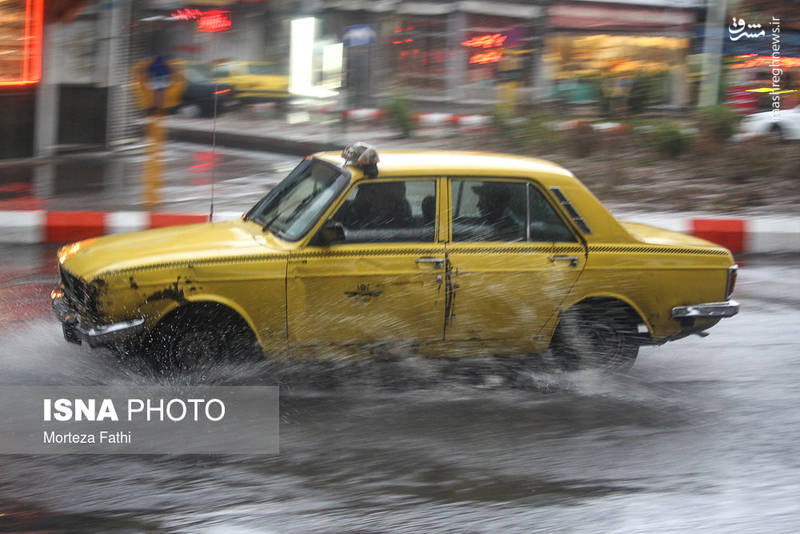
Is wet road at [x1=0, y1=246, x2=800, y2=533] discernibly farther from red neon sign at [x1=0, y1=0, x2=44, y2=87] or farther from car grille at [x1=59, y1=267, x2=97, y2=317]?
red neon sign at [x1=0, y1=0, x2=44, y2=87]

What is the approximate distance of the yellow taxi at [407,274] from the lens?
5.47m

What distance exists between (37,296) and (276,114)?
56.4ft

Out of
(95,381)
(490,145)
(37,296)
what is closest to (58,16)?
(490,145)

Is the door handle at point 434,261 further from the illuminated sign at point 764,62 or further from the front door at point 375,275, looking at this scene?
the illuminated sign at point 764,62

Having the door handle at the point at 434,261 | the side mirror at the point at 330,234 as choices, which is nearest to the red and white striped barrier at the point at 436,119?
the door handle at the point at 434,261

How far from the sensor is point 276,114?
24.7 metres

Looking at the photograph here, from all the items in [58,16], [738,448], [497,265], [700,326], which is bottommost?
[738,448]

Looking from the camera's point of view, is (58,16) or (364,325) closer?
(364,325)

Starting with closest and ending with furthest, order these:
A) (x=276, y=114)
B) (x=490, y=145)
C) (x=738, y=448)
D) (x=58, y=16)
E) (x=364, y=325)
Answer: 1. (x=738, y=448)
2. (x=364, y=325)
3. (x=58, y=16)
4. (x=490, y=145)
5. (x=276, y=114)

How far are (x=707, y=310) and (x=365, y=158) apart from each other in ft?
7.55

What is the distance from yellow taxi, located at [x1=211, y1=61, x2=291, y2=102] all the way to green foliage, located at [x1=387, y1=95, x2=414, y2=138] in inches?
244

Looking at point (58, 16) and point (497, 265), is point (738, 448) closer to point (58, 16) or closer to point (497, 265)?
point (497, 265)

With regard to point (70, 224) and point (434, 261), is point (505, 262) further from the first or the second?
point (70, 224)
